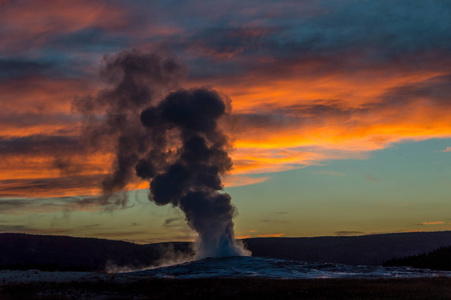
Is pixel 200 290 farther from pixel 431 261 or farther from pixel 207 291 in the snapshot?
pixel 431 261

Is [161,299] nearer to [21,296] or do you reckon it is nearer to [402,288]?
[21,296]

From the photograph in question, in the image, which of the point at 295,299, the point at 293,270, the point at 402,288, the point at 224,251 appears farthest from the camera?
the point at 224,251

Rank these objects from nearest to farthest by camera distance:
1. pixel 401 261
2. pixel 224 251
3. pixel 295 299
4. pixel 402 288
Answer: pixel 295 299 < pixel 402 288 < pixel 224 251 < pixel 401 261

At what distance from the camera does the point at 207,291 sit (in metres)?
49.8

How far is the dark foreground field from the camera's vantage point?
46250 millimetres

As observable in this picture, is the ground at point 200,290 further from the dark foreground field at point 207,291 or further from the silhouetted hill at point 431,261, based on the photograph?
the silhouetted hill at point 431,261

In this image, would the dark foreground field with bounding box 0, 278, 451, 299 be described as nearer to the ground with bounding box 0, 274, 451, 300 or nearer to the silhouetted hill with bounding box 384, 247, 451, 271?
the ground with bounding box 0, 274, 451, 300

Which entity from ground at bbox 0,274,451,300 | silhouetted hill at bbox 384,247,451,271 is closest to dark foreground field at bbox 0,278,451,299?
ground at bbox 0,274,451,300

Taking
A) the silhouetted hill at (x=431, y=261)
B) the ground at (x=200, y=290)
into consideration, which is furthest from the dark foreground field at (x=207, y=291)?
the silhouetted hill at (x=431, y=261)

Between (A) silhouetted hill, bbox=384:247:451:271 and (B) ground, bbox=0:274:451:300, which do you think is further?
(A) silhouetted hill, bbox=384:247:451:271

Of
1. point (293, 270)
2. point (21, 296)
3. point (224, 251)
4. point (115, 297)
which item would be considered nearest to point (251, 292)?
point (115, 297)

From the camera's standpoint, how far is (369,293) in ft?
159

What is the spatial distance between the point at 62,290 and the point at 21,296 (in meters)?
4.24

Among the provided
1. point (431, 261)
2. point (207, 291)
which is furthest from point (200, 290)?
point (431, 261)
